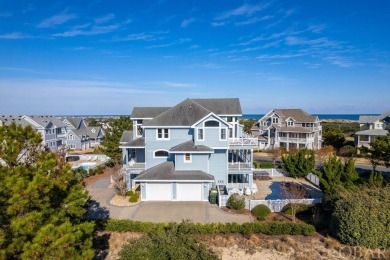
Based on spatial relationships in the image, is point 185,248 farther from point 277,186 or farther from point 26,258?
point 277,186

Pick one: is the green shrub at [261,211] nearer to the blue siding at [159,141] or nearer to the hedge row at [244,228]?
the hedge row at [244,228]

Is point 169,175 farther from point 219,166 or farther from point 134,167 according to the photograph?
point 219,166

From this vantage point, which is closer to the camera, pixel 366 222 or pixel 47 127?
pixel 366 222

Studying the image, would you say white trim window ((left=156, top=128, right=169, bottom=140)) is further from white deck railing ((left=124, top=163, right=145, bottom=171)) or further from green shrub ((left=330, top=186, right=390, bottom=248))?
green shrub ((left=330, top=186, right=390, bottom=248))

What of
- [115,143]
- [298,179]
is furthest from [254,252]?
[115,143]

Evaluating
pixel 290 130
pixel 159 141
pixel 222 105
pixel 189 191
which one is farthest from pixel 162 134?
pixel 290 130

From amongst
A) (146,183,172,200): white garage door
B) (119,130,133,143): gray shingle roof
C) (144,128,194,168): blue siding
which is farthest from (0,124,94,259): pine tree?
(119,130,133,143): gray shingle roof
